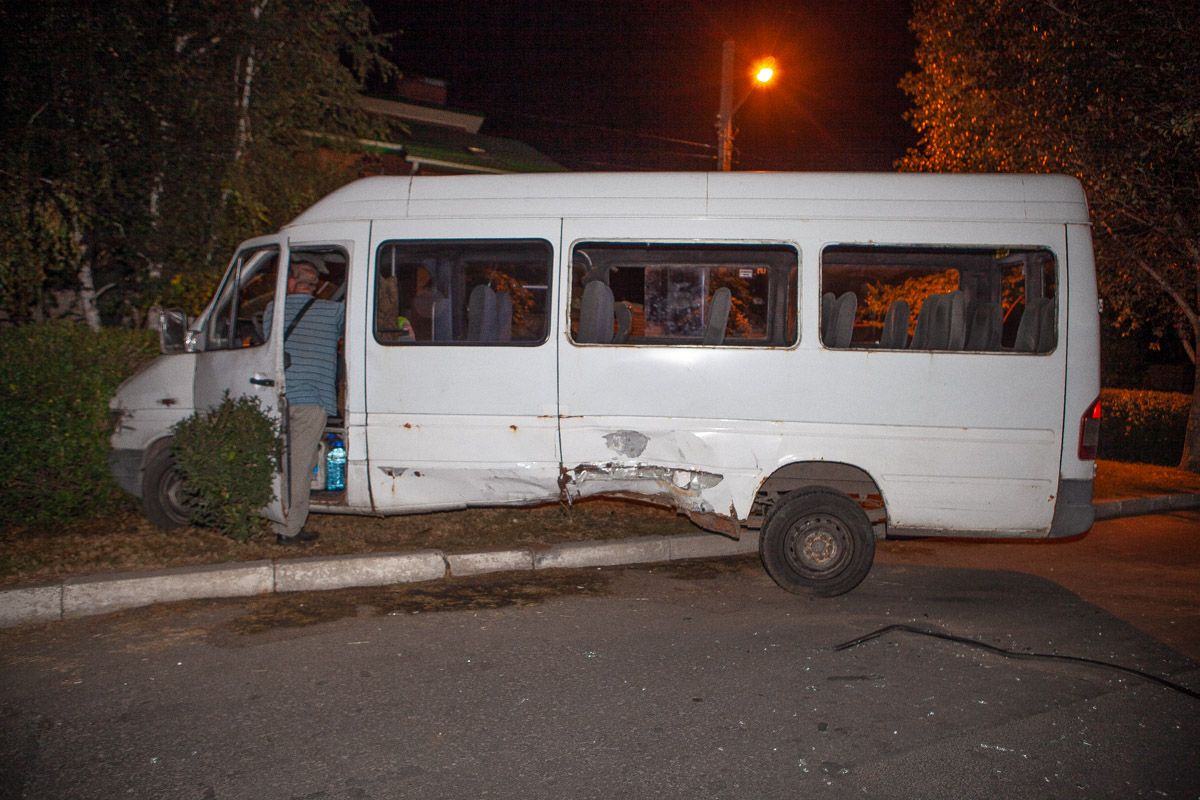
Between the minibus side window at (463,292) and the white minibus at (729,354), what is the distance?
0.02 meters

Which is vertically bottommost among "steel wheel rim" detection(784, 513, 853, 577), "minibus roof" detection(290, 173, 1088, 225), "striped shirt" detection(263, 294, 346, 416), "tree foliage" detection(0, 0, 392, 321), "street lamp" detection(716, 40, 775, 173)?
"steel wheel rim" detection(784, 513, 853, 577)

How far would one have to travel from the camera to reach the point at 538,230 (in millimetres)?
5879

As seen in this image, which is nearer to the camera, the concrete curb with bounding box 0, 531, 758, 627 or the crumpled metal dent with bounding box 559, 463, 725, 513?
the concrete curb with bounding box 0, 531, 758, 627

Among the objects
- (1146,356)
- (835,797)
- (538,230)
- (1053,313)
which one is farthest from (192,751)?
(1146,356)

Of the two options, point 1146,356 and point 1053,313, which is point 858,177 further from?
point 1146,356

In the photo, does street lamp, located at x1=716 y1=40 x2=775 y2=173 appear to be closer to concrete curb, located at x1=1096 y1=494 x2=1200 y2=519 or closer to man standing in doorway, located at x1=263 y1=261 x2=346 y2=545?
concrete curb, located at x1=1096 y1=494 x2=1200 y2=519

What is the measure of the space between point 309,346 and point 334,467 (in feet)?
3.12

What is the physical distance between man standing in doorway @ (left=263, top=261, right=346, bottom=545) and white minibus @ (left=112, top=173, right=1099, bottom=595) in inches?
4.6

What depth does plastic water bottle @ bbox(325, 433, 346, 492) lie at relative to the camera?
6543 mm

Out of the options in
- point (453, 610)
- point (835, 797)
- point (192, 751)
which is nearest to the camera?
point (835, 797)

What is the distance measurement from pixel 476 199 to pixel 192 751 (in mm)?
3749

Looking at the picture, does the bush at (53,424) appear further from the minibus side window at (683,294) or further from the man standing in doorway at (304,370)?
the minibus side window at (683,294)

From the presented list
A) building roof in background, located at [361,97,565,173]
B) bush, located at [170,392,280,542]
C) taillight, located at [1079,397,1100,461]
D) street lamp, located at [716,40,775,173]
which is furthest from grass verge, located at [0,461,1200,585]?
building roof in background, located at [361,97,565,173]

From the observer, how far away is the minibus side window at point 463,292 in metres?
5.98
